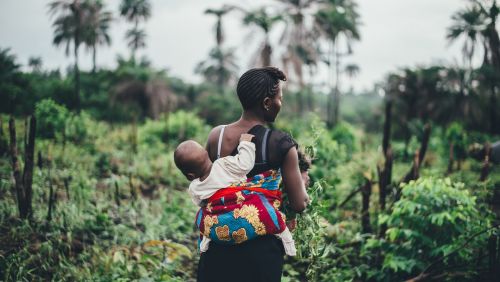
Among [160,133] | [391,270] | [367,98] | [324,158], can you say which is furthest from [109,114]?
[367,98]

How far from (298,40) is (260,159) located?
15.0 metres

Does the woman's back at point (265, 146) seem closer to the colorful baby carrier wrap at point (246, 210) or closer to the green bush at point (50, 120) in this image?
the colorful baby carrier wrap at point (246, 210)

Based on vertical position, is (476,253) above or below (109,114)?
below

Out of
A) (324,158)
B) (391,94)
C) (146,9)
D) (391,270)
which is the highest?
(146,9)

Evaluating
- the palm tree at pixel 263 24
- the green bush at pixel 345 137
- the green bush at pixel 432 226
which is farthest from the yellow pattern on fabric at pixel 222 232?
the palm tree at pixel 263 24

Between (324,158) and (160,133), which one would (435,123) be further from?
(324,158)

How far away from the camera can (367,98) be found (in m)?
75.0

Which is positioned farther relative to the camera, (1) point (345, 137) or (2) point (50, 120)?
(1) point (345, 137)

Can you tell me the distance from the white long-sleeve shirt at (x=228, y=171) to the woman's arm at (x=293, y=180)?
0.16 meters

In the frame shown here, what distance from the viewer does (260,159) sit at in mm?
1860

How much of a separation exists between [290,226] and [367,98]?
76270 mm

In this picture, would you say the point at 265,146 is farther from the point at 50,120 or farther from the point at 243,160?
the point at 50,120

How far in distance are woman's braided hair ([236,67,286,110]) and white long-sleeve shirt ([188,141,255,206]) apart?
0.71 ft

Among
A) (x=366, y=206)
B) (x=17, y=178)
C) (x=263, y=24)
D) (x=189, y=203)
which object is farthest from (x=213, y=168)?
(x=263, y=24)
